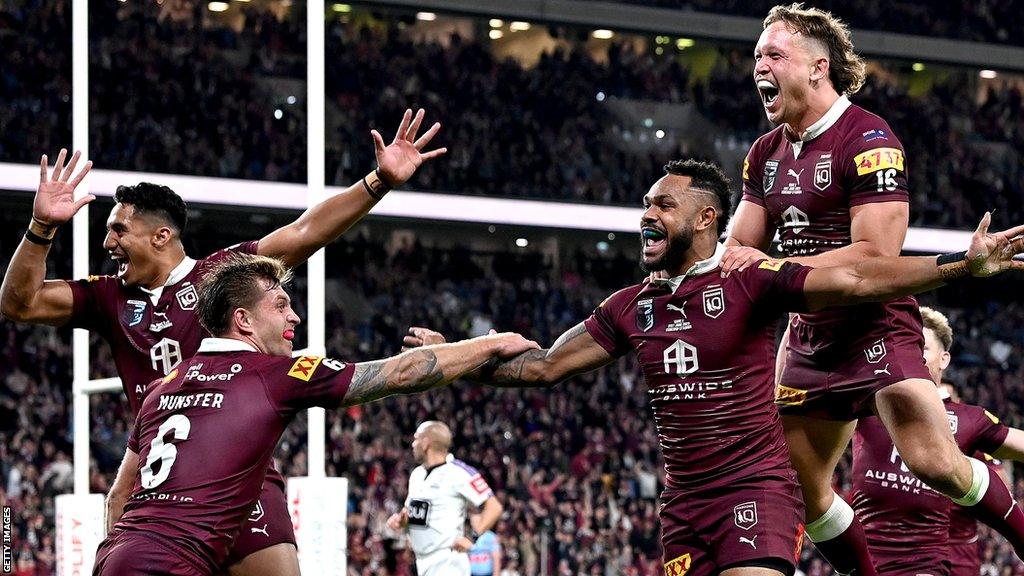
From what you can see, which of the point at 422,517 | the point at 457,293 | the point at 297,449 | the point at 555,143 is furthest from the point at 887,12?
the point at 422,517

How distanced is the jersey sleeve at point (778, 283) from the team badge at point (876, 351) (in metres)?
0.65

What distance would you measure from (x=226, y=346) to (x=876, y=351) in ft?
8.33

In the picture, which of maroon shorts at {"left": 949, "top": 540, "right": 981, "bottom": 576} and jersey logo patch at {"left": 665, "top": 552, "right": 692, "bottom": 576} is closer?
jersey logo patch at {"left": 665, "top": 552, "right": 692, "bottom": 576}

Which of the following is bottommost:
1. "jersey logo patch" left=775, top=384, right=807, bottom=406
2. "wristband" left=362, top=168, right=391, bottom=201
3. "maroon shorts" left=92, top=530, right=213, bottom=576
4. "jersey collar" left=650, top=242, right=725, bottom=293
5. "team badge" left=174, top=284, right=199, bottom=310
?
"maroon shorts" left=92, top=530, right=213, bottom=576

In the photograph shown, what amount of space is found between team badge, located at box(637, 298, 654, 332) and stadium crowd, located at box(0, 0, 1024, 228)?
17.0 m

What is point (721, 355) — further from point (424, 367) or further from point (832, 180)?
point (424, 367)

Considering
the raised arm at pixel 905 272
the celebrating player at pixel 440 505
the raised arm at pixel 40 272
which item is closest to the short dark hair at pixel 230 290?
the raised arm at pixel 40 272

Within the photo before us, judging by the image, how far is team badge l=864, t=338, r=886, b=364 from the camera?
5887 mm

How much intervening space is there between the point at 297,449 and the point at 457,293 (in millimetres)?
6711

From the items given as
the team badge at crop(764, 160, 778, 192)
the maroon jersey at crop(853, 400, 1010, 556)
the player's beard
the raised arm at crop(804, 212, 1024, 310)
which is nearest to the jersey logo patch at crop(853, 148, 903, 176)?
the team badge at crop(764, 160, 778, 192)

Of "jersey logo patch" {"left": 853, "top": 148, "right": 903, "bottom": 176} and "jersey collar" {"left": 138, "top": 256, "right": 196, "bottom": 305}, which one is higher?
"jersey logo patch" {"left": 853, "top": 148, "right": 903, "bottom": 176}

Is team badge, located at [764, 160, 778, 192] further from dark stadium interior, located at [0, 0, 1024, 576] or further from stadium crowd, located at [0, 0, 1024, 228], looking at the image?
stadium crowd, located at [0, 0, 1024, 228]

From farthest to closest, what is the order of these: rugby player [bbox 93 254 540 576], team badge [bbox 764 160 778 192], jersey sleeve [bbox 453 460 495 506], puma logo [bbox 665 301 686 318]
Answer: jersey sleeve [bbox 453 460 495 506] → team badge [bbox 764 160 778 192] → puma logo [bbox 665 301 686 318] → rugby player [bbox 93 254 540 576]

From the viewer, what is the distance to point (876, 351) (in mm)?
5902
